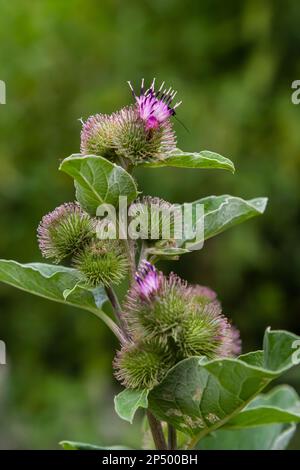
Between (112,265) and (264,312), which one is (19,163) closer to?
(264,312)

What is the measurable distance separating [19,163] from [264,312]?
184 centimetres

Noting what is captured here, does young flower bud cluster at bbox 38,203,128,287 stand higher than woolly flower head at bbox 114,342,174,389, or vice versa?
young flower bud cluster at bbox 38,203,128,287

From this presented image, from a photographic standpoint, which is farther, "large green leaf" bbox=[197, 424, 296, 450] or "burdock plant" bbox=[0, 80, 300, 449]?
"large green leaf" bbox=[197, 424, 296, 450]

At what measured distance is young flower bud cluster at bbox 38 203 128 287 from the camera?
3.96 feet

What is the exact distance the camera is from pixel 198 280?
16.8 feet

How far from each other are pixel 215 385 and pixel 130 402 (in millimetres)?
129

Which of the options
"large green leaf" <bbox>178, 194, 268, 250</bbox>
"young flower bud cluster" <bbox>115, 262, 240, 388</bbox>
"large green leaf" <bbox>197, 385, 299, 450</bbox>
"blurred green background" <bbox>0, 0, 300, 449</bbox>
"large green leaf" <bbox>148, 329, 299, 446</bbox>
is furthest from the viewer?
"blurred green background" <bbox>0, 0, 300, 449</bbox>

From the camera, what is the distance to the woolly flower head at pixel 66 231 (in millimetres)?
1229

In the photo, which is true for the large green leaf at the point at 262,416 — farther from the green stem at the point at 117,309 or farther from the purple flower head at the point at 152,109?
the purple flower head at the point at 152,109

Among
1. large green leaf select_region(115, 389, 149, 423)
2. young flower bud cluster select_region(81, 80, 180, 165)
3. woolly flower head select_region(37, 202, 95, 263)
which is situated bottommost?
large green leaf select_region(115, 389, 149, 423)

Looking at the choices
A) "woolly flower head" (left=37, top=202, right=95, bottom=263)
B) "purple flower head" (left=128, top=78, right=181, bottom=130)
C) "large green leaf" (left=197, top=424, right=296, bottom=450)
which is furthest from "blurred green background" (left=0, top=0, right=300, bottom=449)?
"purple flower head" (left=128, top=78, right=181, bottom=130)

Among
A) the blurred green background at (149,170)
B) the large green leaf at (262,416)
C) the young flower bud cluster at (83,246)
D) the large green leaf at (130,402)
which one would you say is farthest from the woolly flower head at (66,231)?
the blurred green background at (149,170)

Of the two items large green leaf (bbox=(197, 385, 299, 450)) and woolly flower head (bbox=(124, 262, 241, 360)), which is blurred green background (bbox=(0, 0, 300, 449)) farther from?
woolly flower head (bbox=(124, 262, 241, 360))

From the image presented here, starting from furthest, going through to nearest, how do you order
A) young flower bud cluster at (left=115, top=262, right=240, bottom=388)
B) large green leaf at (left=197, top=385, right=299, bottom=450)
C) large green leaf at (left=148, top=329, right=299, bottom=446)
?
large green leaf at (left=197, top=385, right=299, bottom=450), young flower bud cluster at (left=115, top=262, right=240, bottom=388), large green leaf at (left=148, top=329, right=299, bottom=446)
